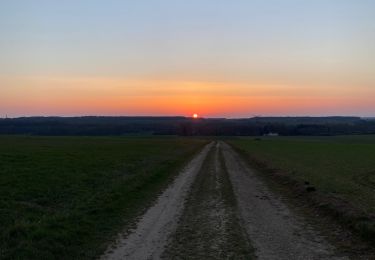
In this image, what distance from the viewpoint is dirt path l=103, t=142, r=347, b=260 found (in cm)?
1026

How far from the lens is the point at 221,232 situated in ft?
→ 41.0

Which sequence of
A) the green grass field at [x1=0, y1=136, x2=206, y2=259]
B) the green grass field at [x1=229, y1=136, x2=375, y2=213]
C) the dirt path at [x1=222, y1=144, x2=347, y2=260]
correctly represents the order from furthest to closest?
the green grass field at [x1=229, y1=136, x2=375, y2=213]
the green grass field at [x1=0, y1=136, x2=206, y2=259]
the dirt path at [x1=222, y1=144, x2=347, y2=260]

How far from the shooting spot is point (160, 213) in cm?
1574

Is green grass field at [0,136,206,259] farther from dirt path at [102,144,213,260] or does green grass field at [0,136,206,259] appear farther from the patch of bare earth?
the patch of bare earth

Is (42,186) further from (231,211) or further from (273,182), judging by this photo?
(273,182)

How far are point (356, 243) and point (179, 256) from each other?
426cm

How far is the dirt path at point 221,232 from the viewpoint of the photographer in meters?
10.3

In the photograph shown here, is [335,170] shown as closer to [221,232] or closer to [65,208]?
[65,208]

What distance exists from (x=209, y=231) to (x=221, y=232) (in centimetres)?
36

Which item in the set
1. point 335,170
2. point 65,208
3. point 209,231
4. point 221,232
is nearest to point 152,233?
point 209,231

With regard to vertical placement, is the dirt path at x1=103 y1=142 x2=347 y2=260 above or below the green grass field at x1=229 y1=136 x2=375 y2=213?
above

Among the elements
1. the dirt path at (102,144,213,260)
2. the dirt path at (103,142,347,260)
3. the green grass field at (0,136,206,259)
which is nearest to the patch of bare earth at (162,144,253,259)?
the dirt path at (103,142,347,260)

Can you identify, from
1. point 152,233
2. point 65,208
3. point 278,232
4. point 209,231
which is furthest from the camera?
point 65,208

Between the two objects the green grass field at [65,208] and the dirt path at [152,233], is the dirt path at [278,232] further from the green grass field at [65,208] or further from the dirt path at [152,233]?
the green grass field at [65,208]
